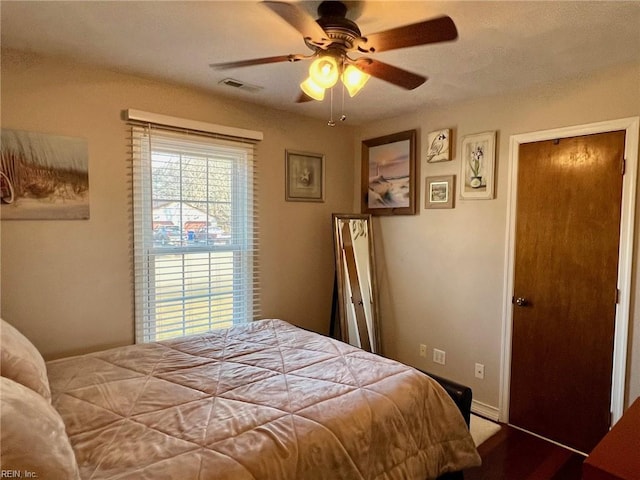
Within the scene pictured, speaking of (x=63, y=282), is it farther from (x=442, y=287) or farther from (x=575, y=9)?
(x=575, y=9)

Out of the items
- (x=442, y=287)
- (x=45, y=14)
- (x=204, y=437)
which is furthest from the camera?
(x=442, y=287)

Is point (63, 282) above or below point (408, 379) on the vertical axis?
above

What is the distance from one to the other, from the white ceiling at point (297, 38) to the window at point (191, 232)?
1.66ft

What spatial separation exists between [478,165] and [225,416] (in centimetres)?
250

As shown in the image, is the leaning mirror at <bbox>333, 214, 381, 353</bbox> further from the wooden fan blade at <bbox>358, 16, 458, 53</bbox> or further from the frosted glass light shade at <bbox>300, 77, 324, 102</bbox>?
the wooden fan blade at <bbox>358, 16, 458, 53</bbox>

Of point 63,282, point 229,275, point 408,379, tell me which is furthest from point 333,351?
point 63,282

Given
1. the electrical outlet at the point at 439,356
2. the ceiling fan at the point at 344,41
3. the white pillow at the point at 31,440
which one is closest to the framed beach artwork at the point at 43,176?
the ceiling fan at the point at 344,41

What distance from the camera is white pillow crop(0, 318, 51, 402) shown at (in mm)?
1406

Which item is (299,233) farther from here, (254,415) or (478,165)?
(254,415)

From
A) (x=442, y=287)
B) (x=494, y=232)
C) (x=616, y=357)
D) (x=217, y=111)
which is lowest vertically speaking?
(x=616, y=357)

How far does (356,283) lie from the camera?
3.56m

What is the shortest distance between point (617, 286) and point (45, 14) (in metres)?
3.43

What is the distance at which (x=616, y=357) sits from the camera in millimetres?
2314

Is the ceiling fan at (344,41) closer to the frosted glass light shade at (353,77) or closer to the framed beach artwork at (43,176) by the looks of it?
the frosted glass light shade at (353,77)
